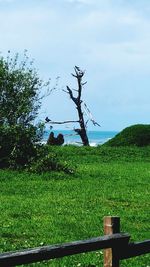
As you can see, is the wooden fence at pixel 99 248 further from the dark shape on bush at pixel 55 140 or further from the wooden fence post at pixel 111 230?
the dark shape on bush at pixel 55 140

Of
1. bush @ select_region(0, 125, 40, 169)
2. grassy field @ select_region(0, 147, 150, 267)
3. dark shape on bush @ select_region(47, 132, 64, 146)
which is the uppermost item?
dark shape on bush @ select_region(47, 132, 64, 146)

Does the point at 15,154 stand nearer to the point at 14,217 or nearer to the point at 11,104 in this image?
the point at 11,104

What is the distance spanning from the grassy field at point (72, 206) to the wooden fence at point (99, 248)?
421 centimetres

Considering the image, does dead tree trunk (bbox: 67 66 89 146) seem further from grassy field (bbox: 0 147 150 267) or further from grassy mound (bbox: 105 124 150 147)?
grassy field (bbox: 0 147 150 267)

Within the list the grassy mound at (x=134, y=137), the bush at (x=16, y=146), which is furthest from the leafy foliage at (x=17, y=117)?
the grassy mound at (x=134, y=137)

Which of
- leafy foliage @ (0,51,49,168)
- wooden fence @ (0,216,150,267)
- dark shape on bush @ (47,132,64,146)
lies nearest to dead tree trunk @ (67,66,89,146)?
dark shape on bush @ (47,132,64,146)

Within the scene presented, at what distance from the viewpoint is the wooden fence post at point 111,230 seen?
294 inches

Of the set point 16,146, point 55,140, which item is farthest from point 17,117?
point 55,140

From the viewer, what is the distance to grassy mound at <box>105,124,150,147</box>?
173ft

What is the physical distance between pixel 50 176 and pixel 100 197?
604 cm

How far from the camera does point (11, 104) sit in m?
32.6

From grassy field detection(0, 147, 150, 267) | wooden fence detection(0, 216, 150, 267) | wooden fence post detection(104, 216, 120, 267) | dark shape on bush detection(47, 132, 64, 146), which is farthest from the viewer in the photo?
dark shape on bush detection(47, 132, 64, 146)

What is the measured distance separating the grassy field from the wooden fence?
421cm

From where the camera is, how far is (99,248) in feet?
23.6
